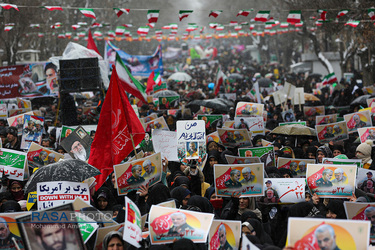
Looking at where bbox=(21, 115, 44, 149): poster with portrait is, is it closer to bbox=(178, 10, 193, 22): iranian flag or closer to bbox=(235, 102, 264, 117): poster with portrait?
bbox=(235, 102, 264, 117): poster with portrait

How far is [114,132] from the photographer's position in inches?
390

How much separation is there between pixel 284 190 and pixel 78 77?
9967 millimetres

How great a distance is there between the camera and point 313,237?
17.5 feet

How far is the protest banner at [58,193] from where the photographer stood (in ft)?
24.9

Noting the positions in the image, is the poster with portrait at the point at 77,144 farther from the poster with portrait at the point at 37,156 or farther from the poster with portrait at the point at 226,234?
the poster with portrait at the point at 226,234

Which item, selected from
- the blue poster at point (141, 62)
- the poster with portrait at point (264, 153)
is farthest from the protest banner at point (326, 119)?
the blue poster at point (141, 62)

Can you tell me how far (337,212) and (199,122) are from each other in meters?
3.73

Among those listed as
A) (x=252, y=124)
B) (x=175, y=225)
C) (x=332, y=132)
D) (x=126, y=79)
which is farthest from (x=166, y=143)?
(x=126, y=79)

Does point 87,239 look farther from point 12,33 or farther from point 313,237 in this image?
point 12,33

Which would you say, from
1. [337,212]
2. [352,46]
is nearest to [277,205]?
[337,212]

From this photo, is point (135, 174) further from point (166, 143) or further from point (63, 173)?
point (166, 143)

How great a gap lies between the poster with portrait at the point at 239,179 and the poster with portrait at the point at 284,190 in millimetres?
194

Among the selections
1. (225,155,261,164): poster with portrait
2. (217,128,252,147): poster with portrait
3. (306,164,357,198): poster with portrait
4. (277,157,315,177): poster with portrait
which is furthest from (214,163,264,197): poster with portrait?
(217,128,252,147): poster with portrait

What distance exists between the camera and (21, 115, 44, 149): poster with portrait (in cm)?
1340
